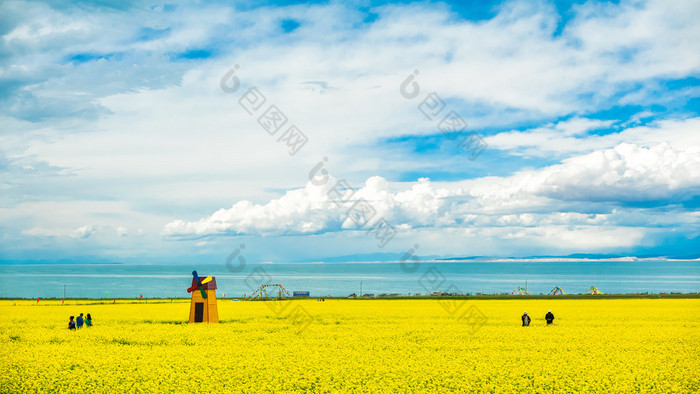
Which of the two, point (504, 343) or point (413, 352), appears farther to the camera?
point (504, 343)

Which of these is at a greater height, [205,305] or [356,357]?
→ [205,305]

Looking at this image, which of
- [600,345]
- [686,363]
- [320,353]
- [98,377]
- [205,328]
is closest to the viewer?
[98,377]

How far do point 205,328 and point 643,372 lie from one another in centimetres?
2787

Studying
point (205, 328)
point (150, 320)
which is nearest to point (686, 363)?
point (205, 328)

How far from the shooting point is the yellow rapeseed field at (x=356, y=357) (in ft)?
69.5

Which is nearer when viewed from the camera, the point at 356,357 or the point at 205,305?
the point at 356,357

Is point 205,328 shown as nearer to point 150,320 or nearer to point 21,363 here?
point 150,320

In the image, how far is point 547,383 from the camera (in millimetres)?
21281

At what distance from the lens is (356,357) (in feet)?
86.5

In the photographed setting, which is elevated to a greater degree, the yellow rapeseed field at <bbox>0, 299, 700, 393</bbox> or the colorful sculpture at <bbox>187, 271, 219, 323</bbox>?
the colorful sculpture at <bbox>187, 271, 219, 323</bbox>

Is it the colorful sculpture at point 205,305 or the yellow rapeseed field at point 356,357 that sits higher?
the colorful sculpture at point 205,305

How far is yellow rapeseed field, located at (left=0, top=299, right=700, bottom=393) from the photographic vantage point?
21.2 meters

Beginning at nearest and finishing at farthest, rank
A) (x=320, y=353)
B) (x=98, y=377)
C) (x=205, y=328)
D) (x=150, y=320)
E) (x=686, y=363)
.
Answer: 1. (x=98, y=377)
2. (x=686, y=363)
3. (x=320, y=353)
4. (x=205, y=328)
5. (x=150, y=320)

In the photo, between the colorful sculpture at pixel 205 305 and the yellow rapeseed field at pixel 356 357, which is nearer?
the yellow rapeseed field at pixel 356 357
